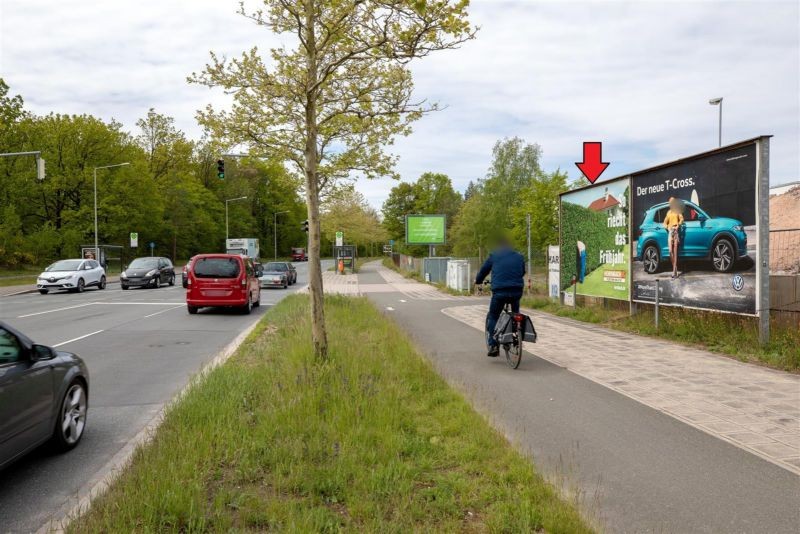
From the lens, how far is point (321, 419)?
485 cm

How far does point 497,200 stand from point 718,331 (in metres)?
63.7

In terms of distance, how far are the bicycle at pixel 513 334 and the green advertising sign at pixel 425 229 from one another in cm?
3804

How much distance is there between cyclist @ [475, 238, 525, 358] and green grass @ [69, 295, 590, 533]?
8.58ft

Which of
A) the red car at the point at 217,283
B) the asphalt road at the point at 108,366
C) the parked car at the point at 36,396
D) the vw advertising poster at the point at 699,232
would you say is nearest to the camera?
the parked car at the point at 36,396

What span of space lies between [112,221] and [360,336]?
1951 inches

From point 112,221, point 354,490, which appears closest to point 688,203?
point 354,490

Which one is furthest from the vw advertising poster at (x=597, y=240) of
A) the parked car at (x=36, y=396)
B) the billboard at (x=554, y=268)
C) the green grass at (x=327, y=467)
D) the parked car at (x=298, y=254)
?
the parked car at (x=298, y=254)

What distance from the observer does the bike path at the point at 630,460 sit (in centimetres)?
365

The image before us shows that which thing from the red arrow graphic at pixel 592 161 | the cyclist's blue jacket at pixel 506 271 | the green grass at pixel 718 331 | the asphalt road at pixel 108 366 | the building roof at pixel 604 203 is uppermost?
the red arrow graphic at pixel 592 161

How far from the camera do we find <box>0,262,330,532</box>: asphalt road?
167 inches

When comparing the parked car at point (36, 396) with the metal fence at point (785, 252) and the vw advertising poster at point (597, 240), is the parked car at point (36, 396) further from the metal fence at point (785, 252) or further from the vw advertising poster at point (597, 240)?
the vw advertising poster at point (597, 240)

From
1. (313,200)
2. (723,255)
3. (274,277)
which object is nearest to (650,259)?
(723,255)

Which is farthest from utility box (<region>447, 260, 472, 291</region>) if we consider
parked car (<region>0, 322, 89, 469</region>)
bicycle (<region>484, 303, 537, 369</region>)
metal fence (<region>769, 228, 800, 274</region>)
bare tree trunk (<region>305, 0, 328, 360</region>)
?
parked car (<region>0, 322, 89, 469</region>)

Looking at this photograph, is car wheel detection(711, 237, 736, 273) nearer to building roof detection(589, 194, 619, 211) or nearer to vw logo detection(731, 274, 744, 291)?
vw logo detection(731, 274, 744, 291)
